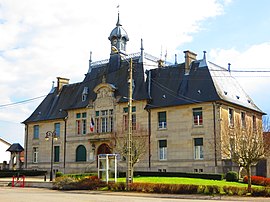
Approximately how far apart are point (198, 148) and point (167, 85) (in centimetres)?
754

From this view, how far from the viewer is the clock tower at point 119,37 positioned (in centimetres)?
5053

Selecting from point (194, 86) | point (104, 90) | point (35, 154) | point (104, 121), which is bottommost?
point (35, 154)

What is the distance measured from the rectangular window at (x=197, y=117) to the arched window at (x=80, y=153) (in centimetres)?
1414

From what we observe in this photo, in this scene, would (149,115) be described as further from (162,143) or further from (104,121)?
(104,121)

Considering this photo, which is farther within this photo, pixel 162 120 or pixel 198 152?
pixel 162 120

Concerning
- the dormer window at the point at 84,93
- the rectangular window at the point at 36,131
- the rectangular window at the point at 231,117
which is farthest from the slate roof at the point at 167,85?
the rectangular window at the point at 36,131

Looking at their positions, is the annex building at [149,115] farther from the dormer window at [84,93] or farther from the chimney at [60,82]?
the chimney at [60,82]

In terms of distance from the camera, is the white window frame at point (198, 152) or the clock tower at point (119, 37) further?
the clock tower at point (119, 37)

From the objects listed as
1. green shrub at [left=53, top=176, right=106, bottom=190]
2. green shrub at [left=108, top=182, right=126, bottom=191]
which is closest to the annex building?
green shrub at [left=53, top=176, right=106, bottom=190]

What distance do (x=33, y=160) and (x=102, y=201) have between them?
35.8m

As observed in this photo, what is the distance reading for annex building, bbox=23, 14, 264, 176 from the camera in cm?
3850

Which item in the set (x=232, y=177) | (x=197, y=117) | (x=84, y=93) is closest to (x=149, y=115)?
(x=197, y=117)

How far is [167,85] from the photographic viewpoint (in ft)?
139

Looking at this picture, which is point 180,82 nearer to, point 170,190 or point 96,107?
point 96,107
